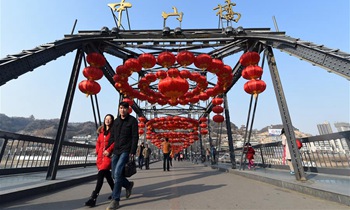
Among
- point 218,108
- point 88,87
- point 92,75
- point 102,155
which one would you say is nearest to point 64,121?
point 88,87

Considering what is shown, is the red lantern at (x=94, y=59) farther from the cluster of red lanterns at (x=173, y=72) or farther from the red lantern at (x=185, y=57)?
the red lantern at (x=185, y=57)

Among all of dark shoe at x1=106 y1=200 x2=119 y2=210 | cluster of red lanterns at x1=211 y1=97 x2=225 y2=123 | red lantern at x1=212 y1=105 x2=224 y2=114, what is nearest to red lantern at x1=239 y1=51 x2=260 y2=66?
cluster of red lanterns at x1=211 y1=97 x2=225 y2=123

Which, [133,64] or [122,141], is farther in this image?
[133,64]

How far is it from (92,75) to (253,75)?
581 centimetres

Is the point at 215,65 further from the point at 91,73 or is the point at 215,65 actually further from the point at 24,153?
the point at 24,153

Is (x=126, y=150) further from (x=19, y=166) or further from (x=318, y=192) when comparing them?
(x=19, y=166)

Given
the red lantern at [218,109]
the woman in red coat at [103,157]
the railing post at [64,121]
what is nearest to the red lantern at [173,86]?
the woman in red coat at [103,157]

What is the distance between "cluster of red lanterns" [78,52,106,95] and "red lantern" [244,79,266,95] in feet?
17.9

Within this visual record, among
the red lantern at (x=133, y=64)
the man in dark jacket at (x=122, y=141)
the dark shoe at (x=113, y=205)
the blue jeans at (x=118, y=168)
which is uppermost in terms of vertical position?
the red lantern at (x=133, y=64)

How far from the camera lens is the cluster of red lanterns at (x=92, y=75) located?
7496 mm

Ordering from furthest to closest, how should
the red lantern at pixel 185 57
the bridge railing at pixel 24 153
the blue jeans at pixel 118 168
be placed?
1. the red lantern at pixel 185 57
2. the bridge railing at pixel 24 153
3. the blue jeans at pixel 118 168

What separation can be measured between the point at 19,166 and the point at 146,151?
26.6 feet

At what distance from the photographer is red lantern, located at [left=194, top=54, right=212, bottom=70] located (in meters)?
7.77

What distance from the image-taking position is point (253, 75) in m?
7.45
